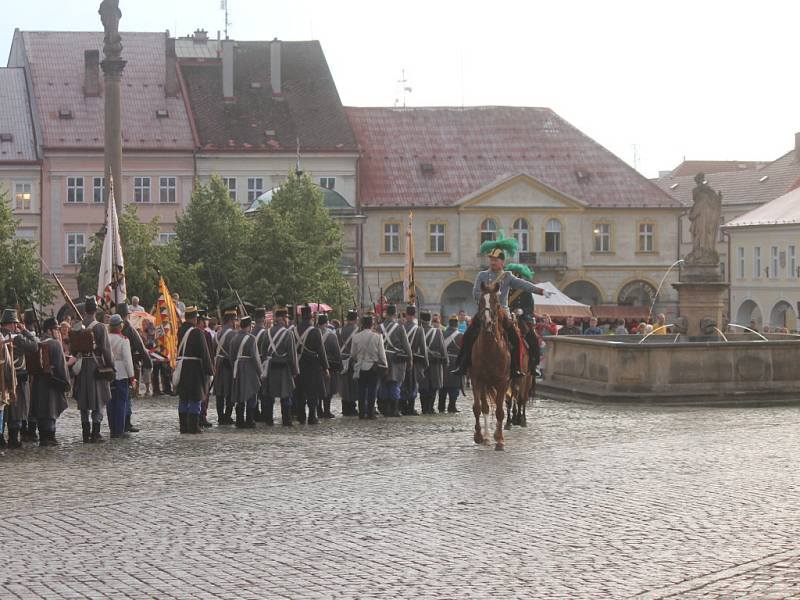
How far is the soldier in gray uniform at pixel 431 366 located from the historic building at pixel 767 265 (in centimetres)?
5124

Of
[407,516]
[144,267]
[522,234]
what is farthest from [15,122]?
[407,516]

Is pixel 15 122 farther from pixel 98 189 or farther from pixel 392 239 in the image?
pixel 392 239

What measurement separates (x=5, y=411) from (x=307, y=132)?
5579 centimetres

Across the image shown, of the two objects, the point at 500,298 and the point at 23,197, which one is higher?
the point at 23,197

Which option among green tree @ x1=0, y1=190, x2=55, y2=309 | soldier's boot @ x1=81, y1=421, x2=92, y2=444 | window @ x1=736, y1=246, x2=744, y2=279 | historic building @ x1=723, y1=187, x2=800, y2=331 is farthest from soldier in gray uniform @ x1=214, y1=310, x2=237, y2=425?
window @ x1=736, y1=246, x2=744, y2=279

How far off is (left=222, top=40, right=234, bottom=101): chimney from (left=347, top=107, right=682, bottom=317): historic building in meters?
6.60

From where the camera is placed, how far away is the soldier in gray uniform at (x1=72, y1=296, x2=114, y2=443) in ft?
66.8

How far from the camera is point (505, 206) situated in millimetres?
77375

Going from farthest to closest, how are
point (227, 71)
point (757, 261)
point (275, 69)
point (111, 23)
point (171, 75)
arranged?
point (757, 261)
point (275, 69)
point (227, 71)
point (171, 75)
point (111, 23)

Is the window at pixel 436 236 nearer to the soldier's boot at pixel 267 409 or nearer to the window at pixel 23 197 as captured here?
the window at pixel 23 197

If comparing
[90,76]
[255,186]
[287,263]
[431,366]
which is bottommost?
[431,366]

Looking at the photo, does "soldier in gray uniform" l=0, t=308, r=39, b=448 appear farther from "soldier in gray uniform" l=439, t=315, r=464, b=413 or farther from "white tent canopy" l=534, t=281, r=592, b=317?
"white tent canopy" l=534, t=281, r=592, b=317

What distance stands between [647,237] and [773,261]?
6150 millimetres

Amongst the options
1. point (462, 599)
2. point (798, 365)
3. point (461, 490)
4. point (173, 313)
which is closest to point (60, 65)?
point (173, 313)
